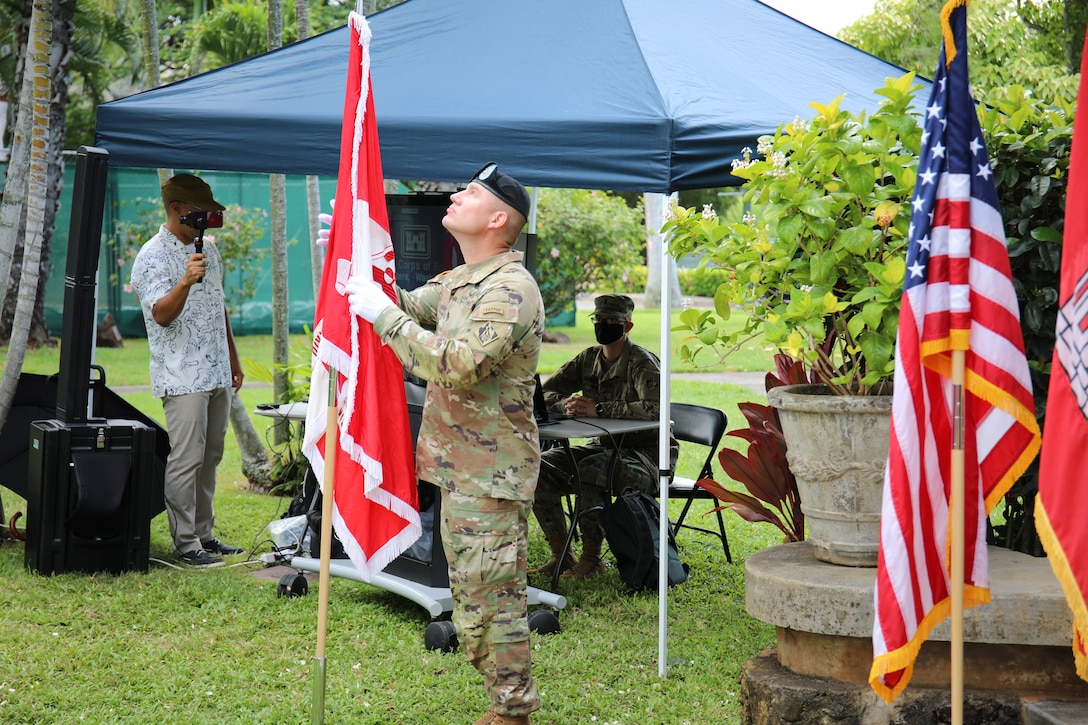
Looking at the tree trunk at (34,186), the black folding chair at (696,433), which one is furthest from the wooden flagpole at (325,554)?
the tree trunk at (34,186)

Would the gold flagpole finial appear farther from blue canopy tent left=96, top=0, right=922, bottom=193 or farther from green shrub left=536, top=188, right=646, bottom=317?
green shrub left=536, top=188, right=646, bottom=317

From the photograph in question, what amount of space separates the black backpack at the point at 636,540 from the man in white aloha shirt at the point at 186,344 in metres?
2.20

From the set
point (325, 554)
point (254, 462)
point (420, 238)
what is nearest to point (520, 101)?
point (420, 238)

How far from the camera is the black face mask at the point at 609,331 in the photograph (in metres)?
6.16

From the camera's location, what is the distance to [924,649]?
12.1 ft

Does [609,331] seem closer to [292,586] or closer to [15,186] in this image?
[292,586]

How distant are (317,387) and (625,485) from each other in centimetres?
257

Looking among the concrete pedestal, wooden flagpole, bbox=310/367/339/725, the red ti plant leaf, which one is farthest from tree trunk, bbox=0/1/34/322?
the concrete pedestal

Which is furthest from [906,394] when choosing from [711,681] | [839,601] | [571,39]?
[571,39]

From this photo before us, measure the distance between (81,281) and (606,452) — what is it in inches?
114

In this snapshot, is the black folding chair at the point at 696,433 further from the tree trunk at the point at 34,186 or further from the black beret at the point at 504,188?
the tree trunk at the point at 34,186

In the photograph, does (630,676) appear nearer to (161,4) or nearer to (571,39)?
(571,39)

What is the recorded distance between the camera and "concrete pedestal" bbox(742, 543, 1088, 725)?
3.56 metres

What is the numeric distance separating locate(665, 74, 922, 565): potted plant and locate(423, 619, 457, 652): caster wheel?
67.1 inches
